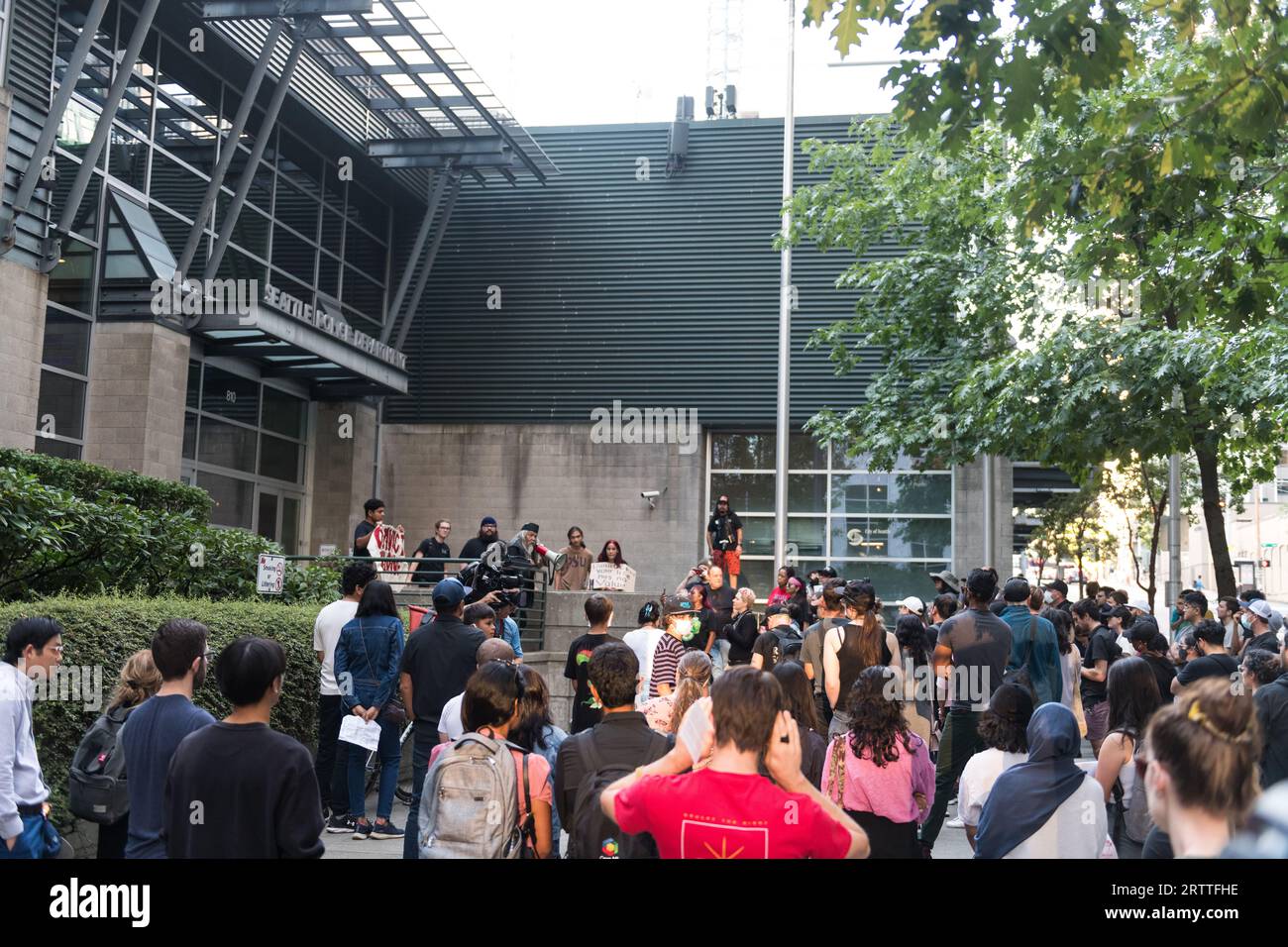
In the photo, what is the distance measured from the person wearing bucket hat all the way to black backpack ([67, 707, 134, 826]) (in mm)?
3778

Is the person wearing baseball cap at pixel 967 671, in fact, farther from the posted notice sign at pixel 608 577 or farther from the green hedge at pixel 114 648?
the posted notice sign at pixel 608 577

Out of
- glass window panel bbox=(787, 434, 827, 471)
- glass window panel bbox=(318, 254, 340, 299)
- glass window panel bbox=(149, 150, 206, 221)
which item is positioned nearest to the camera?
glass window panel bbox=(149, 150, 206, 221)

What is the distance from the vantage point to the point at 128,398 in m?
18.2

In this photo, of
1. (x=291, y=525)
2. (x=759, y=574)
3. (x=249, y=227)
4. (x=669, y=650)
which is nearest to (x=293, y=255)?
(x=249, y=227)

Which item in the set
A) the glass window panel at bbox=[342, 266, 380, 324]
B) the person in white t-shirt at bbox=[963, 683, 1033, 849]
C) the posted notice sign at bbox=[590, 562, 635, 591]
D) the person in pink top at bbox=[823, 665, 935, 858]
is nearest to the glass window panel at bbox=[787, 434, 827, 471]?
the posted notice sign at bbox=[590, 562, 635, 591]

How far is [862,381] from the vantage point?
25.0 meters

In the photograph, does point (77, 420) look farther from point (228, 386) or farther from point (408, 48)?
point (408, 48)

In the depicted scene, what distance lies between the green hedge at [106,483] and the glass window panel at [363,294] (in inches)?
392

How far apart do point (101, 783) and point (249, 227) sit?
18.5m

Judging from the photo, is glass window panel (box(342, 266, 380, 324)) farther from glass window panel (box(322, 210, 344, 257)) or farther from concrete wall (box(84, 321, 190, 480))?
concrete wall (box(84, 321, 190, 480))

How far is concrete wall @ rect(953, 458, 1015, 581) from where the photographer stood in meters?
24.5

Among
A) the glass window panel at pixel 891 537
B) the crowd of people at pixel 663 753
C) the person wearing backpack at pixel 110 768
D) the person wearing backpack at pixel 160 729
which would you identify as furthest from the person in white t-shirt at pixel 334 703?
the glass window panel at pixel 891 537

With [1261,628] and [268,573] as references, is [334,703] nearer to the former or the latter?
[268,573]
